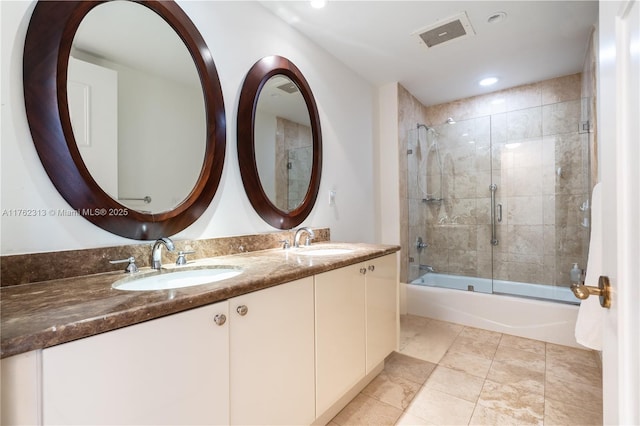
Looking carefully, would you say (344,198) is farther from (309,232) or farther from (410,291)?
(410,291)

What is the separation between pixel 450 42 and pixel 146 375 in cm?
273

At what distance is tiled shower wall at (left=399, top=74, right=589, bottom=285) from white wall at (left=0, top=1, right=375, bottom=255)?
707 mm

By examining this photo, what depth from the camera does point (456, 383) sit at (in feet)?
5.59

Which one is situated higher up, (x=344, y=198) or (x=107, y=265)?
(x=344, y=198)

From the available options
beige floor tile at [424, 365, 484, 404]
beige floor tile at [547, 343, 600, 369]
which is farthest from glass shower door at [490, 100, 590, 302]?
beige floor tile at [424, 365, 484, 404]

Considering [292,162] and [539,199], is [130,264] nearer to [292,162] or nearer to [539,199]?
[292,162]

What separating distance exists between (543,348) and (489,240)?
1.24 m

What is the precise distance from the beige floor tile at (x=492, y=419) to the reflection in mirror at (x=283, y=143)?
5.10 feet

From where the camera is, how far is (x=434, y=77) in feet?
9.13

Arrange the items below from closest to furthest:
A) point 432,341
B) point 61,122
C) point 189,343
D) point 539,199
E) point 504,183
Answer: point 189,343, point 61,122, point 432,341, point 539,199, point 504,183

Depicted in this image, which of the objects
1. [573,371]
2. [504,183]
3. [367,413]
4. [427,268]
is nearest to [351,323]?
[367,413]

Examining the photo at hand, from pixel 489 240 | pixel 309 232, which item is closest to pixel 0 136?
pixel 309 232

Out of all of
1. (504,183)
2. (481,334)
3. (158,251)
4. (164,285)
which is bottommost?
(481,334)

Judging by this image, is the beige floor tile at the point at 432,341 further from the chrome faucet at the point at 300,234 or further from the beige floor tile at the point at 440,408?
the chrome faucet at the point at 300,234
